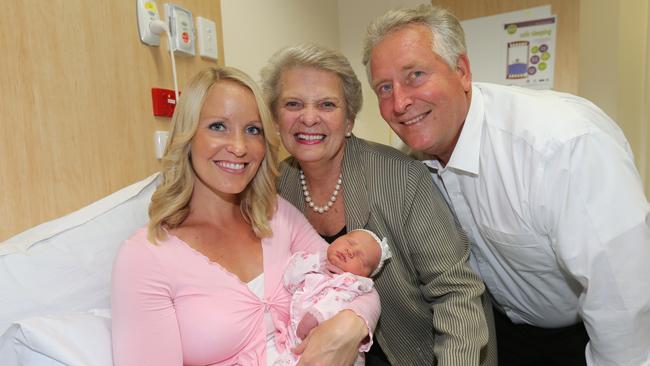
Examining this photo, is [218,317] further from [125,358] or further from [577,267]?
[577,267]

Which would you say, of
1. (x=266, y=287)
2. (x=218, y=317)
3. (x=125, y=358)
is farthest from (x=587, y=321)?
(x=125, y=358)

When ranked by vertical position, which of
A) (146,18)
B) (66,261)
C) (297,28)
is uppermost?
(297,28)

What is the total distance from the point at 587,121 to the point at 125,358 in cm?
138

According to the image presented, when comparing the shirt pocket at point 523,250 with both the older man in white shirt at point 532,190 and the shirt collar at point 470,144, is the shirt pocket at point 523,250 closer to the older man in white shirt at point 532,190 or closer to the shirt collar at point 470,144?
the older man in white shirt at point 532,190

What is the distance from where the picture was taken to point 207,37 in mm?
2000

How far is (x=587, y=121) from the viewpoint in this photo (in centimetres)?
124

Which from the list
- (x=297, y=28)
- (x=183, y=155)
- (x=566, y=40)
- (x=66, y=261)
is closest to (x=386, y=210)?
(x=183, y=155)

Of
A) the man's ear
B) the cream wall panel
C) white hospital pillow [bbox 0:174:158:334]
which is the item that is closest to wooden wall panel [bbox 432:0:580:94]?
the cream wall panel

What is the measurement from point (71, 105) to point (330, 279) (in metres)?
0.99

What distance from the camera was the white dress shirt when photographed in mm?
1168

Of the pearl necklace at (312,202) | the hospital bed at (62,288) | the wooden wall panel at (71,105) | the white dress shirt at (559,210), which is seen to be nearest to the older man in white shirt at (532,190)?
the white dress shirt at (559,210)

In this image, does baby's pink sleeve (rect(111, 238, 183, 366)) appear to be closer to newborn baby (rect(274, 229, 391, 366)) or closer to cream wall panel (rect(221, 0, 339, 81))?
newborn baby (rect(274, 229, 391, 366))

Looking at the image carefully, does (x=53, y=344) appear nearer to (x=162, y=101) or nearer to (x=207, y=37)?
(x=162, y=101)

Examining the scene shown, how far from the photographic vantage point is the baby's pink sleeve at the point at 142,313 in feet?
3.72
